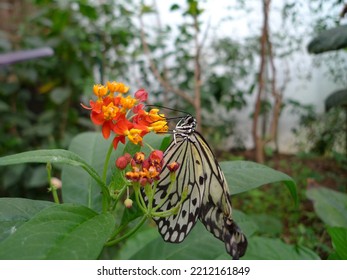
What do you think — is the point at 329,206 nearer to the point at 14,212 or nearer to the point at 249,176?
the point at 249,176

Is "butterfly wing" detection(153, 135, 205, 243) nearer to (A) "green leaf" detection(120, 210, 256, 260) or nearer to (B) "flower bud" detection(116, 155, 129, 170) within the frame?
(B) "flower bud" detection(116, 155, 129, 170)

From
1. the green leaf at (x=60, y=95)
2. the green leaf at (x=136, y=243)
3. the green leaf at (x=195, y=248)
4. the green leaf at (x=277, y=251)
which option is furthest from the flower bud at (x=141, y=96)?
the green leaf at (x=60, y=95)

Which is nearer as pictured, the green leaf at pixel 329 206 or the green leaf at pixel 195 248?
the green leaf at pixel 195 248

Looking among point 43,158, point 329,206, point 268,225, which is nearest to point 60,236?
point 43,158

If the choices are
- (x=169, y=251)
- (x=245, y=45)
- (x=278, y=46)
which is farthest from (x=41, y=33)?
(x=169, y=251)

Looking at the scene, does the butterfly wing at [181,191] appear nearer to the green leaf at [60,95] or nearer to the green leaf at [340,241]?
the green leaf at [340,241]
